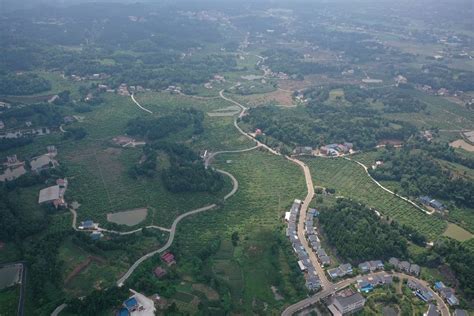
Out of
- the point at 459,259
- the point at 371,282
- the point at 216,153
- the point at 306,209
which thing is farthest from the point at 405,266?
the point at 216,153

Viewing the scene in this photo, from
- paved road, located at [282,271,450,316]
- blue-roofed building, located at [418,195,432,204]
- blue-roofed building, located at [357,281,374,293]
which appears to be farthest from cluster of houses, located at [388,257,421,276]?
blue-roofed building, located at [418,195,432,204]

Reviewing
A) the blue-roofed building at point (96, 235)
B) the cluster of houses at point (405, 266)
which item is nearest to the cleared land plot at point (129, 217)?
the blue-roofed building at point (96, 235)

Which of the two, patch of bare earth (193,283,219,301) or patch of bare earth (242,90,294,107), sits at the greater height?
patch of bare earth (193,283,219,301)

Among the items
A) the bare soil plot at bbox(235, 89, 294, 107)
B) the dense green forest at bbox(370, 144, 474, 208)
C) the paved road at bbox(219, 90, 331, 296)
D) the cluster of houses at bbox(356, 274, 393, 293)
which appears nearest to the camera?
the cluster of houses at bbox(356, 274, 393, 293)

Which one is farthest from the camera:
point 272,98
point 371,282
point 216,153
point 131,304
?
point 272,98

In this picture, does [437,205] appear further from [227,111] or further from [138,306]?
[227,111]

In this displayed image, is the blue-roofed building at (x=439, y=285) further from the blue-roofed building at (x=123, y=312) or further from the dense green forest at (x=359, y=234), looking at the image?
the blue-roofed building at (x=123, y=312)

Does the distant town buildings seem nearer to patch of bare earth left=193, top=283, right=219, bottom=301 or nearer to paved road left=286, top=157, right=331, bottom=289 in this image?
paved road left=286, top=157, right=331, bottom=289
